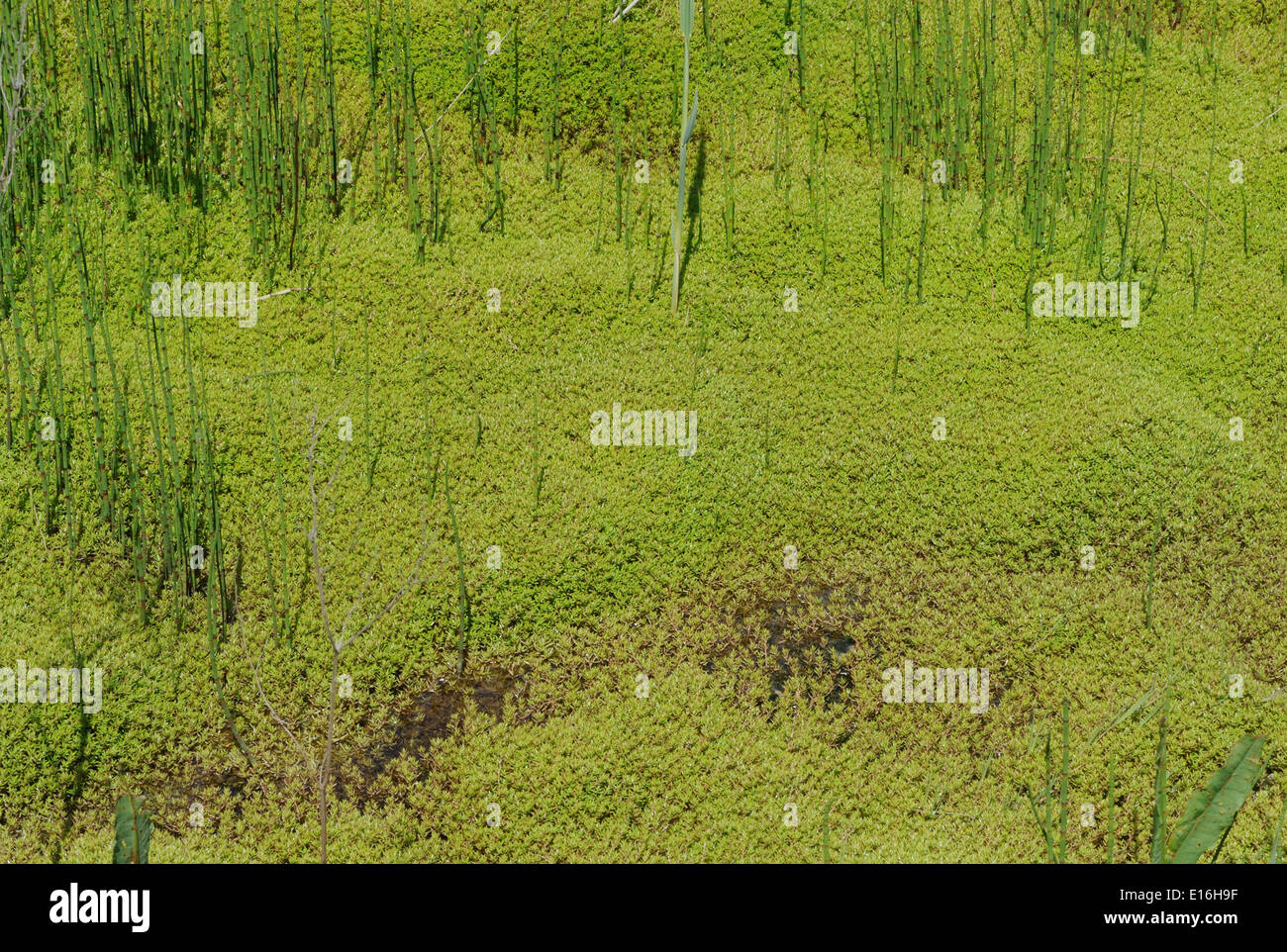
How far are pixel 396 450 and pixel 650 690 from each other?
1.79 m

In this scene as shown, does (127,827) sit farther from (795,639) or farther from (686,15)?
(686,15)

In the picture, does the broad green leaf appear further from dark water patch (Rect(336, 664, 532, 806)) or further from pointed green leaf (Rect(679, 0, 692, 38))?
pointed green leaf (Rect(679, 0, 692, 38))

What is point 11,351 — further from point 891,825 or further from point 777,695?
point 891,825

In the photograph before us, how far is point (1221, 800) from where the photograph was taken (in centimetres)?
287

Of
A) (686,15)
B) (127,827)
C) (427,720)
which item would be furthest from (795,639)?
(686,15)

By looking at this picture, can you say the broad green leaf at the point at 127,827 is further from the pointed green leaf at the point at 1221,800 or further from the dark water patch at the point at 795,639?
the pointed green leaf at the point at 1221,800

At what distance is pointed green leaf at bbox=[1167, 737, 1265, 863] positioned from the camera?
2.85 m

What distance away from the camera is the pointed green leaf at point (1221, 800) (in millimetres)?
2854

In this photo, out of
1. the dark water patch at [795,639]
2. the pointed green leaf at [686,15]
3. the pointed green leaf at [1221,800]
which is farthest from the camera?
the pointed green leaf at [686,15]

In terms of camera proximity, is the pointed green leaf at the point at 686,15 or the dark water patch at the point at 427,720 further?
the pointed green leaf at the point at 686,15

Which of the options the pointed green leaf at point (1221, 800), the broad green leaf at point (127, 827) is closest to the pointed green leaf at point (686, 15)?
the pointed green leaf at point (1221, 800)

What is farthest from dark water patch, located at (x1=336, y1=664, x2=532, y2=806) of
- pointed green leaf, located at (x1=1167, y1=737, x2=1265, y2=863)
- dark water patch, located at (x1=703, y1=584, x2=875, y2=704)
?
pointed green leaf, located at (x1=1167, y1=737, x2=1265, y2=863)

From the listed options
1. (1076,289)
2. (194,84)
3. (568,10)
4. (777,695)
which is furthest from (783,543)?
(194,84)

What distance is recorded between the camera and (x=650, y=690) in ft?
15.0
